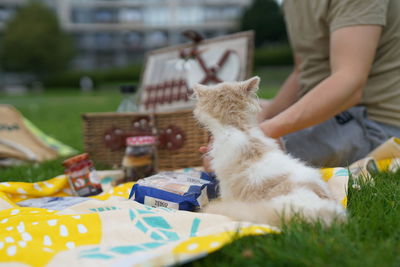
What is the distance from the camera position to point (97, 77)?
87.9 feet

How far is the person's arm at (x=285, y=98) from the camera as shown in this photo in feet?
7.94

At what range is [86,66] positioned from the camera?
111 ft

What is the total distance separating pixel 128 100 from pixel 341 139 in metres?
1.74

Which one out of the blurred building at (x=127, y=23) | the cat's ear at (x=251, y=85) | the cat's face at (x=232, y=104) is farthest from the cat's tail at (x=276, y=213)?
the blurred building at (x=127, y=23)

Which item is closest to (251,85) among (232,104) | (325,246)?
(232,104)

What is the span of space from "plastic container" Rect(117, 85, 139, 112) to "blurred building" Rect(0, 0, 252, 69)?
30.2 m

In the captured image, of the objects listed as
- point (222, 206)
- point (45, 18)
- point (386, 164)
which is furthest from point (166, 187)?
point (45, 18)

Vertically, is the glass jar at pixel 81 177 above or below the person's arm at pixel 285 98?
below

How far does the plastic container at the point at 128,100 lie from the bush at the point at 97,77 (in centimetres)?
2296

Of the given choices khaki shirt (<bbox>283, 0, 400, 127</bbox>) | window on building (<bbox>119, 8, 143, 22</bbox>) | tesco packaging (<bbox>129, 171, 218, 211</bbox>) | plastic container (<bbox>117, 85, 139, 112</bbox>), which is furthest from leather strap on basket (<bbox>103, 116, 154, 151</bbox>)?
window on building (<bbox>119, 8, 143, 22</bbox>)

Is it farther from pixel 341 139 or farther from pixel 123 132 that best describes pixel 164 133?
pixel 341 139

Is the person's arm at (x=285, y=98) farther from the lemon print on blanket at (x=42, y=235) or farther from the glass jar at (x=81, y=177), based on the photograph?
the lemon print on blanket at (x=42, y=235)

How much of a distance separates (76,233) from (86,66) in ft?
113

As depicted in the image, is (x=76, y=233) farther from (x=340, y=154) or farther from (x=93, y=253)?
(x=340, y=154)
